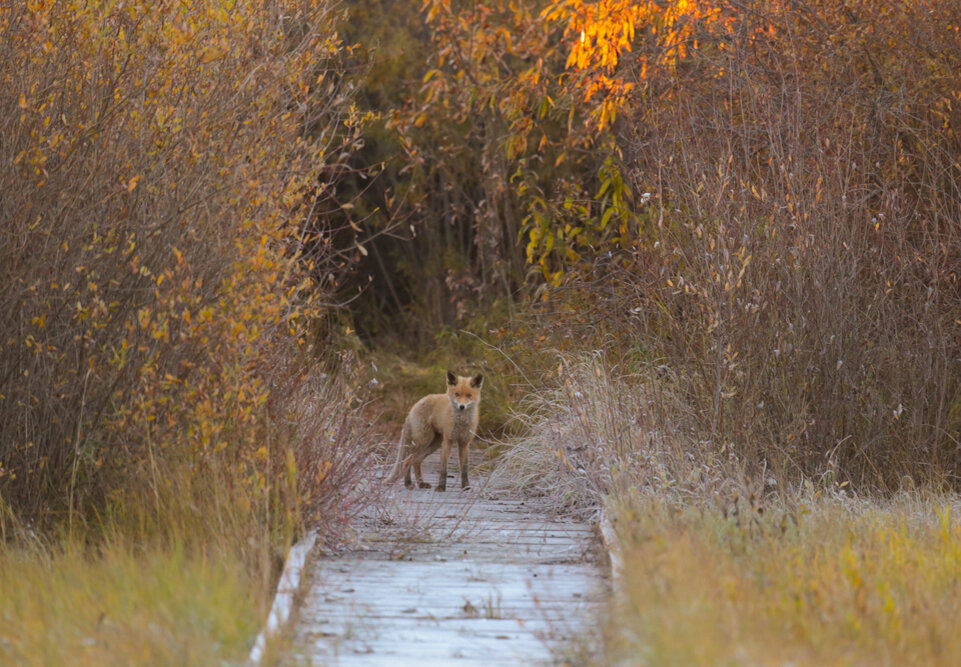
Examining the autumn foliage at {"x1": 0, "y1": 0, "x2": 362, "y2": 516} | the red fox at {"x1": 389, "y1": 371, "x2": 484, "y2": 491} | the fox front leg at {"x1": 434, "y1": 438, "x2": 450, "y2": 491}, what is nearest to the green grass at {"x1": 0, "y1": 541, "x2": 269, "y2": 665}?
the autumn foliage at {"x1": 0, "y1": 0, "x2": 362, "y2": 516}

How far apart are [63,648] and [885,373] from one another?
678cm

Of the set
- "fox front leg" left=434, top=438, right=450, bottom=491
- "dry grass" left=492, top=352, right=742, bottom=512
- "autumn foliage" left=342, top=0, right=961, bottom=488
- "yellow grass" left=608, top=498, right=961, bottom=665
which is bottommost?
"fox front leg" left=434, top=438, right=450, bottom=491

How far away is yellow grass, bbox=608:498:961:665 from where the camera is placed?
16.3 ft

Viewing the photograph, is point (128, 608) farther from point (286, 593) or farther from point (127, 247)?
point (127, 247)

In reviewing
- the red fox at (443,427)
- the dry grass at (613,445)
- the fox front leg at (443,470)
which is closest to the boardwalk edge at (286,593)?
the dry grass at (613,445)

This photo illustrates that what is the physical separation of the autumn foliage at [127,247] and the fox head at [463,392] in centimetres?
307

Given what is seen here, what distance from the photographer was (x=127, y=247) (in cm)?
786

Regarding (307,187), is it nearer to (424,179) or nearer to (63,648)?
(63,648)

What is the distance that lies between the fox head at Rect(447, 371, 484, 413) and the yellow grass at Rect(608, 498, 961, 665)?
358 cm

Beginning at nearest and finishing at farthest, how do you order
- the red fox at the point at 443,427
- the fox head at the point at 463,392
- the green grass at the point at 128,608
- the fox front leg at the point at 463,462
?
the green grass at the point at 128,608 < the fox head at the point at 463,392 < the red fox at the point at 443,427 < the fox front leg at the point at 463,462

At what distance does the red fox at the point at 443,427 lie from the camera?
11.3m

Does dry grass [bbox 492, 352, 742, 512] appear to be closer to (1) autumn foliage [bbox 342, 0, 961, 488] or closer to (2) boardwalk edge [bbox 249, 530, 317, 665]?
(1) autumn foliage [bbox 342, 0, 961, 488]

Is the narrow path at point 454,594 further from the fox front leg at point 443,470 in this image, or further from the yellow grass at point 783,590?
the fox front leg at point 443,470

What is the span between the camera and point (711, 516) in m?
7.52
